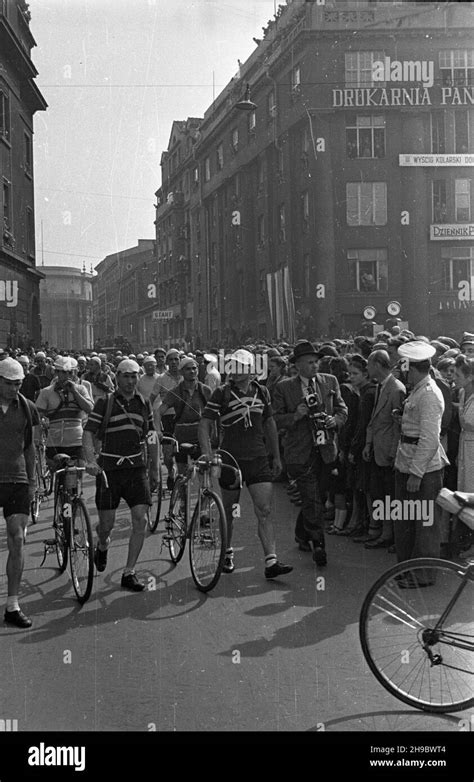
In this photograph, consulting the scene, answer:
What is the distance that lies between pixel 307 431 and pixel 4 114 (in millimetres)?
28358

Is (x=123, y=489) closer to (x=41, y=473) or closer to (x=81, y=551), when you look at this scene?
(x=81, y=551)

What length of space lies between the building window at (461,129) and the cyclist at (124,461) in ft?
103

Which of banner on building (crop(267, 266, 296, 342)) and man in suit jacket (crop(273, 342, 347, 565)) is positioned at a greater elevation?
banner on building (crop(267, 266, 296, 342))

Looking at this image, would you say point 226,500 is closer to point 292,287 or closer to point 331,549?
point 331,549

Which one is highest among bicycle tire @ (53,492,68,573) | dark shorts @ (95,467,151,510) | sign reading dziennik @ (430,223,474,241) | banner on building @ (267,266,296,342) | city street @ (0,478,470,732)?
sign reading dziennik @ (430,223,474,241)

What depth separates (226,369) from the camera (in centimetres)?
744

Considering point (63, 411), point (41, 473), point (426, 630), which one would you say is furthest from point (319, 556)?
point (41, 473)

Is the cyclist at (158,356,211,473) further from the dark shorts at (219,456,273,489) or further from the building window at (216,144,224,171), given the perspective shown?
the building window at (216,144,224,171)

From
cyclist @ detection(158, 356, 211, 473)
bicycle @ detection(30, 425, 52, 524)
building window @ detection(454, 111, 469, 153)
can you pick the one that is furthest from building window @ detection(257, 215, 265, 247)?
cyclist @ detection(158, 356, 211, 473)

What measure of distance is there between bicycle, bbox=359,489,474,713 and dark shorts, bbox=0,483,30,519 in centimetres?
284

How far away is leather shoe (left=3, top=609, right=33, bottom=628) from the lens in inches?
236

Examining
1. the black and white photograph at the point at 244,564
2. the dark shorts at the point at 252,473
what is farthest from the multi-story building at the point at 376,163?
the dark shorts at the point at 252,473

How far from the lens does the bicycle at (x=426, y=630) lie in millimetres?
4492

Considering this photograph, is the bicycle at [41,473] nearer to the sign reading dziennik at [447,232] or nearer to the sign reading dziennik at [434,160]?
the sign reading dziennik at [447,232]
